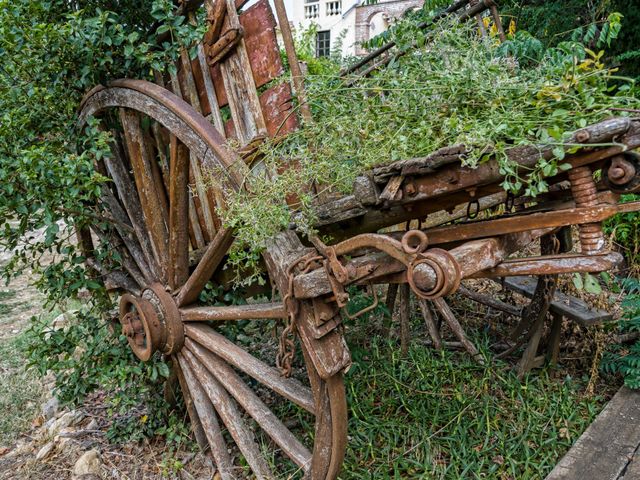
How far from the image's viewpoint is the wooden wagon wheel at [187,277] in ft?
7.08

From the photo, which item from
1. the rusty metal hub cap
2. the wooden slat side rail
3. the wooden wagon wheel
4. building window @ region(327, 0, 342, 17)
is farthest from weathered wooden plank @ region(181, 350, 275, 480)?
building window @ region(327, 0, 342, 17)

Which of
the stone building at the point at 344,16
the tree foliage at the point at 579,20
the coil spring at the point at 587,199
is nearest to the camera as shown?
the coil spring at the point at 587,199

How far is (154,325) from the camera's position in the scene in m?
2.61

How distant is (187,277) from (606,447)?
2.19 meters

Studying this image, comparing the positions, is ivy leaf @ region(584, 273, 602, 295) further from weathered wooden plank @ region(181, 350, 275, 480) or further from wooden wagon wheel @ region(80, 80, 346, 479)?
weathered wooden plank @ region(181, 350, 275, 480)

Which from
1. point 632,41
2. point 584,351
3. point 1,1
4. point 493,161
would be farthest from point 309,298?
point 632,41

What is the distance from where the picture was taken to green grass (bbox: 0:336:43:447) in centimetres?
368

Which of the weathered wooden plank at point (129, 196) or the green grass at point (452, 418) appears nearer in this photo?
the green grass at point (452, 418)

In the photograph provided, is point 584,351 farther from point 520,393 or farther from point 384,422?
point 384,422

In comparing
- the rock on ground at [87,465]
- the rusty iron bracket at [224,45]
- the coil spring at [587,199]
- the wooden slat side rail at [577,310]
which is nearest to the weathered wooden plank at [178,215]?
the rusty iron bracket at [224,45]

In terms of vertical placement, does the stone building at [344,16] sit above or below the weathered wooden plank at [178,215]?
above

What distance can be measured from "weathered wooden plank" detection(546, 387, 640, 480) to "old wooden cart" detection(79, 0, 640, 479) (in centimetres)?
54

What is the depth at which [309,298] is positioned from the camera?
1.83m

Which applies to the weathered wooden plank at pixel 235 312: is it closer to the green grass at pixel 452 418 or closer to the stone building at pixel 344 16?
the green grass at pixel 452 418
